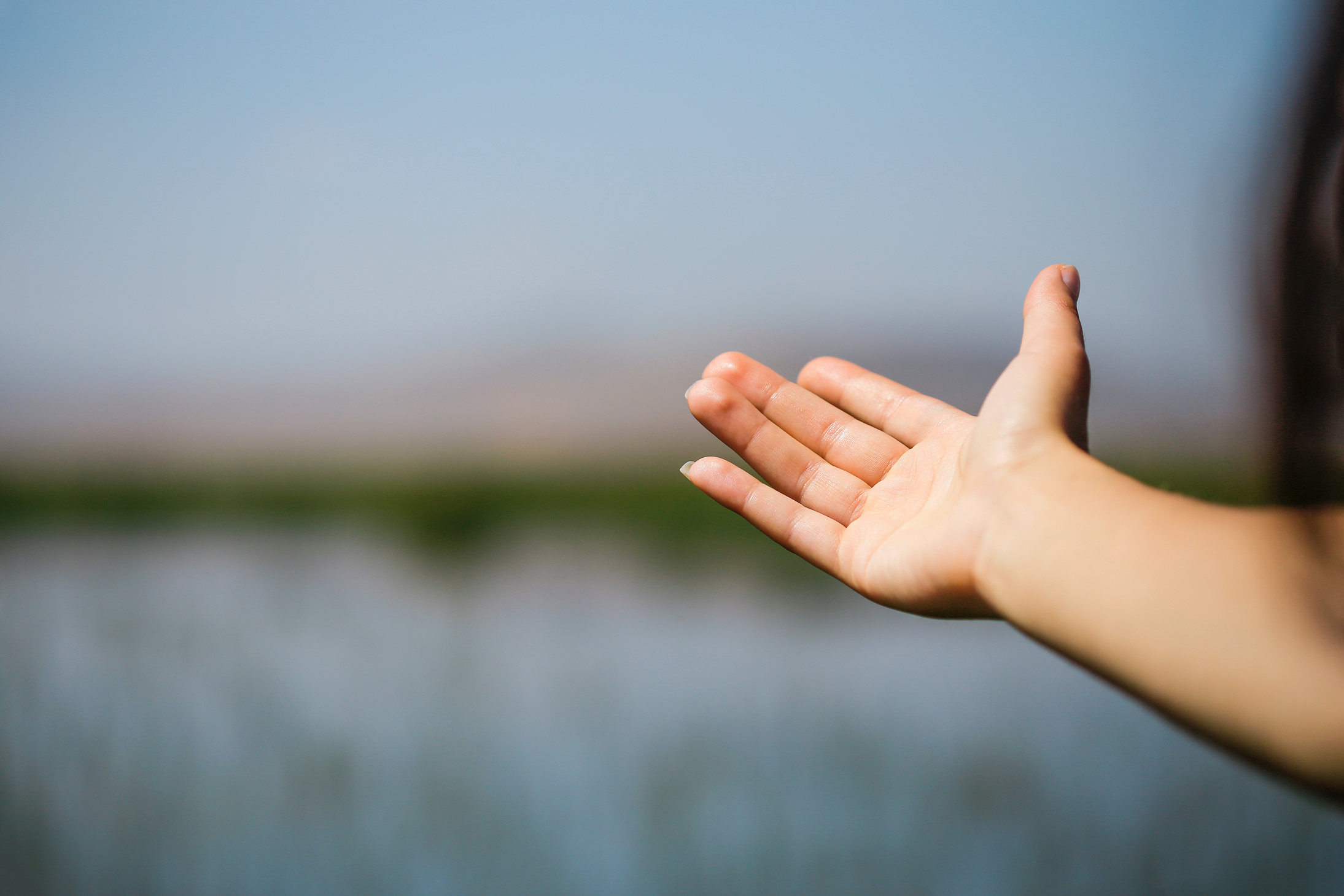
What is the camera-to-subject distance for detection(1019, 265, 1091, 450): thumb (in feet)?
3.41

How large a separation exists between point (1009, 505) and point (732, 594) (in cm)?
369

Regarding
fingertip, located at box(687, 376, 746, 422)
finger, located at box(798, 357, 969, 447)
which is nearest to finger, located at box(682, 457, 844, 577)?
fingertip, located at box(687, 376, 746, 422)

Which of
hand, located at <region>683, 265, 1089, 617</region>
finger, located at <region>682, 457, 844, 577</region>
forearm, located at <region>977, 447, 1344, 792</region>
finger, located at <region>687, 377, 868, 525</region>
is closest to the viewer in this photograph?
forearm, located at <region>977, 447, 1344, 792</region>

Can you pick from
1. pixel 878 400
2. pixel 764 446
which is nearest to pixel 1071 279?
pixel 878 400

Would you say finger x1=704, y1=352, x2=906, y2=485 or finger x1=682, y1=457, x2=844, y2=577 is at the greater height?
finger x1=704, y1=352, x2=906, y2=485

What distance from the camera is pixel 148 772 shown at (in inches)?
117

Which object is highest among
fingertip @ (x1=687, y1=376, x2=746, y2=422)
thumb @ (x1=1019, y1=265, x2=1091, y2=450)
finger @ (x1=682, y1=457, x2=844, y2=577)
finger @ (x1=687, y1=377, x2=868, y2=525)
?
thumb @ (x1=1019, y1=265, x2=1091, y2=450)

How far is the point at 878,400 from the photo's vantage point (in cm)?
150

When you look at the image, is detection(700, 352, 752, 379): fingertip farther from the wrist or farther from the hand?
the wrist

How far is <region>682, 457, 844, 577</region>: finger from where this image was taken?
4.16 ft

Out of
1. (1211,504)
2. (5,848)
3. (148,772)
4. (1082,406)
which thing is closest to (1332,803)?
(1211,504)

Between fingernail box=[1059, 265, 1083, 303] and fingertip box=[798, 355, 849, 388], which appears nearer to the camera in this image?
fingernail box=[1059, 265, 1083, 303]

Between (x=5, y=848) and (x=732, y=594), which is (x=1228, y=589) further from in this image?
(x=5, y=848)

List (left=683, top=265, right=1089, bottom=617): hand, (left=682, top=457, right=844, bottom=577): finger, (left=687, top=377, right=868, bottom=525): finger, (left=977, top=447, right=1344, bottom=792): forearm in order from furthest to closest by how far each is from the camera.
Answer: (left=687, top=377, right=868, bottom=525): finger < (left=682, top=457, right=844, bottom=577): finger < (left=683, top=265, right=1089, bottom=617): hand < (left=977, top=447, right=1344, bottom=792): forearm
